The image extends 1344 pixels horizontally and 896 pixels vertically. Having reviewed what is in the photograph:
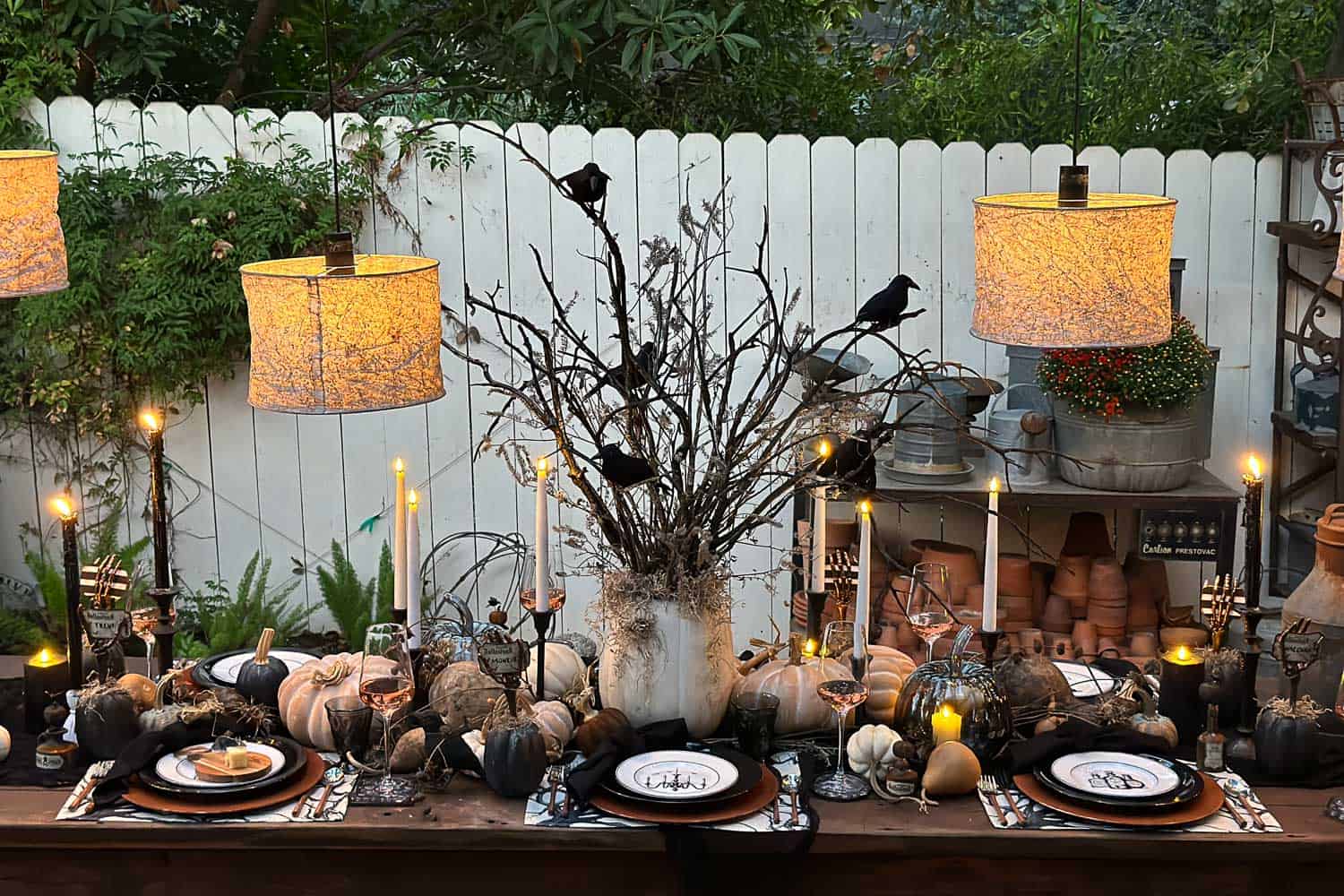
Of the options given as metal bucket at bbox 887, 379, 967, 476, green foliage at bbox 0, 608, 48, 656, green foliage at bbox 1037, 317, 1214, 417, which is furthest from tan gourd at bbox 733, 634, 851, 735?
green foliage at bbox 0, 608, 48, 656

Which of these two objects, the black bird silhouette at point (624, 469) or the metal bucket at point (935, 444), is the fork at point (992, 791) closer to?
the black bird silhouette at point (624, 469)

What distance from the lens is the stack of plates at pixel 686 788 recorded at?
1.97m

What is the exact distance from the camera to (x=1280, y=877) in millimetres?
1940

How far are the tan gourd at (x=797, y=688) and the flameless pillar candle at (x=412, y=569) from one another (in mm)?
508

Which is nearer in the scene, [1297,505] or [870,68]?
[1297,505]

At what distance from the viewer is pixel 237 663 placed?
2.49 metres

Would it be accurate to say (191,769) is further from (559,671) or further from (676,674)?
(676,674)

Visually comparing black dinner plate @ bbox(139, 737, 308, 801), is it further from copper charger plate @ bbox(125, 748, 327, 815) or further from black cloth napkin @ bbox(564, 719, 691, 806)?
black cloth napkin @ bbox(564, 719, 691, 806)

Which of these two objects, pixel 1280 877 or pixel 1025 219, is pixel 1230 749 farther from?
pixel 1025 219

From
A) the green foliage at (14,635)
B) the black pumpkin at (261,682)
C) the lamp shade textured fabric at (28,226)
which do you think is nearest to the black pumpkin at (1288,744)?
the black pumpkin at (261,682)

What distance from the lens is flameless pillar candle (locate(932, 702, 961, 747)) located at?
6.82ft

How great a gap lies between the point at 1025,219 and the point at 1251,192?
86.5 inches

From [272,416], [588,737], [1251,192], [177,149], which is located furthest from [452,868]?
[1251,192]

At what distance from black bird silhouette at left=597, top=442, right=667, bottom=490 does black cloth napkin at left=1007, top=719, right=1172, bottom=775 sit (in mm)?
694
